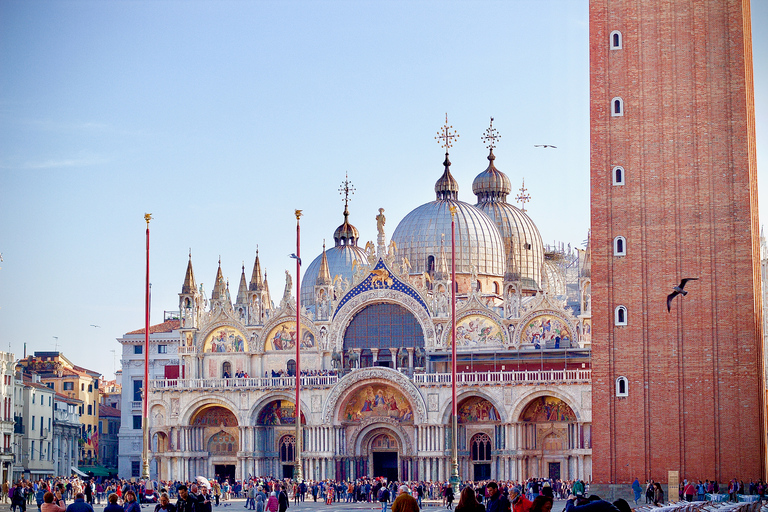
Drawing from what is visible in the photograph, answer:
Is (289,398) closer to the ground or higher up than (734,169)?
closer to the ground

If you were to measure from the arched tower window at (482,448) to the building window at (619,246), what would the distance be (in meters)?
19.6

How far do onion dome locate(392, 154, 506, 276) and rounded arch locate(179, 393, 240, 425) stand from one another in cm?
1469

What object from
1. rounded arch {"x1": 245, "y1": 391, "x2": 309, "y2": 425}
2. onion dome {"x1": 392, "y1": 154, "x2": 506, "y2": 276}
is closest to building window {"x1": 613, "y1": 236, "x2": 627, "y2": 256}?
rounded arch {"x1": 245, "y1": 391, "x2": 309, "y2": 425}

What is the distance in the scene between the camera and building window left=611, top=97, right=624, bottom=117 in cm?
5025

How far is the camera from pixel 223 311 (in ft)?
238

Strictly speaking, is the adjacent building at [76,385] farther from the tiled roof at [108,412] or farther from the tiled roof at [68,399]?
the tiled roof at [108,412]

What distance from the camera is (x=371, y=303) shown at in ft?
228

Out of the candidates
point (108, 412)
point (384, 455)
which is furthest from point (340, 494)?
point (108, 412)

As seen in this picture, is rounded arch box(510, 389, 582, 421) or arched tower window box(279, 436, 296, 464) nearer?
rounded arch box(510, 389, 582, 421)

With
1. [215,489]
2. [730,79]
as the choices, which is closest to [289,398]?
[215,489]

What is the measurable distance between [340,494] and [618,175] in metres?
20.9

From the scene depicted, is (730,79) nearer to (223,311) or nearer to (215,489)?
(215,489)

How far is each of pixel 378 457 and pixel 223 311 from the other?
11.9 meters

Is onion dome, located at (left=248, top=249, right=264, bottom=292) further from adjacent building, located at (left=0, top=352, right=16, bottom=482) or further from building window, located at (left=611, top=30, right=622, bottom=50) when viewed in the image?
building window, located at (left=611, top=30, right=622, bottom=50)
